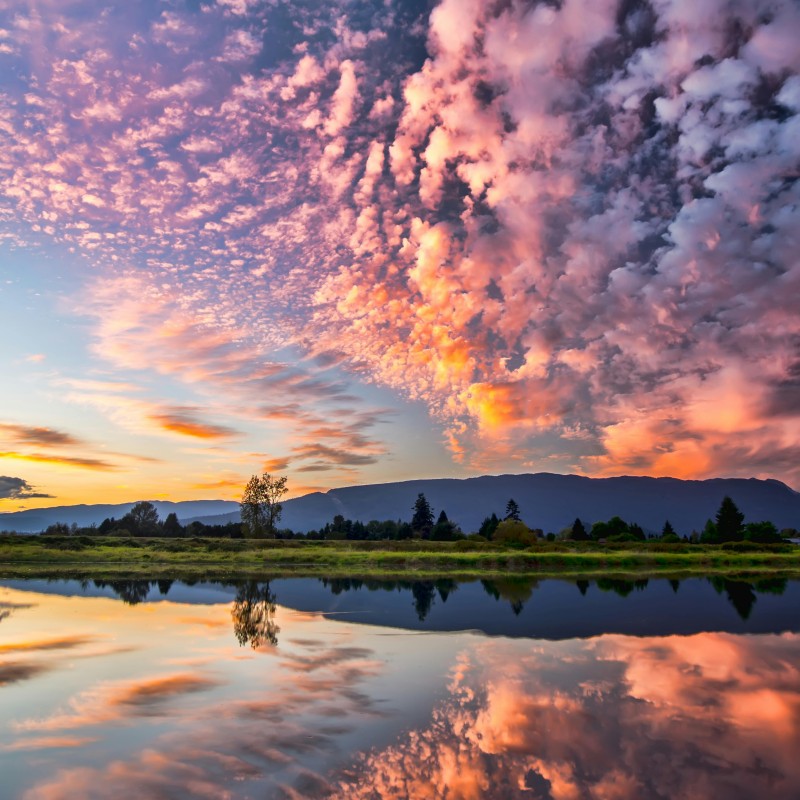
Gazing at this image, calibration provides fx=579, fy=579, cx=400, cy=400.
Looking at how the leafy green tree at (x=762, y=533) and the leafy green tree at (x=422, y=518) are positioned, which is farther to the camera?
the leafy green tree at (x=422, y=518)

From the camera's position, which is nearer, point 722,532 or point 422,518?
point 722,532

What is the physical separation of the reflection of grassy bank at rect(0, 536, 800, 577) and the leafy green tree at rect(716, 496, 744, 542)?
69.2 ft

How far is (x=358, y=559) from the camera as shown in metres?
63.0

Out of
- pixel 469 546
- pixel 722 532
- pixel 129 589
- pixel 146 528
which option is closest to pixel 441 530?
pixel 469 546

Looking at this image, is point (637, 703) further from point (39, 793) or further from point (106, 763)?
point (39, 793)

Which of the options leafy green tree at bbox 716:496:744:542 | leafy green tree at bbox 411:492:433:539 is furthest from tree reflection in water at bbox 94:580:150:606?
leafy green tree at bbox 716:496:744:542

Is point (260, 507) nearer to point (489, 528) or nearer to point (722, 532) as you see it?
point (489, 528)

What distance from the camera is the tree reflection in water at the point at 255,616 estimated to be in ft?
66.0

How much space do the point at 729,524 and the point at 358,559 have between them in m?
75.8

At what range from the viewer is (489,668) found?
15.4 metres

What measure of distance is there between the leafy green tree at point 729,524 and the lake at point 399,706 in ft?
287

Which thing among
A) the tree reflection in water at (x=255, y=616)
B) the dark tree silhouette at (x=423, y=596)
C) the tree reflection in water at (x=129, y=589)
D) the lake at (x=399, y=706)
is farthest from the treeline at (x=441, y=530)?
the lake at (x=399, y=706)

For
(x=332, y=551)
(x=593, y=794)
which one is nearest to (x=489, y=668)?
(x=593, y=794)

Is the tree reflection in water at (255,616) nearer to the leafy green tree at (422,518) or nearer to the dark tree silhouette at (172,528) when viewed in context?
the dark tree silhouette at (172,528)
